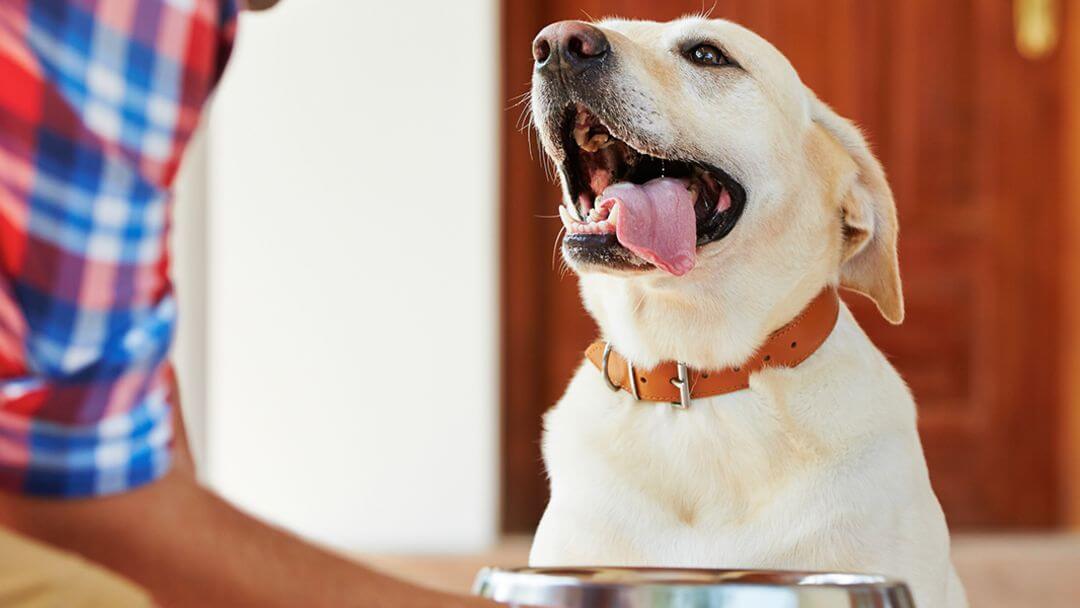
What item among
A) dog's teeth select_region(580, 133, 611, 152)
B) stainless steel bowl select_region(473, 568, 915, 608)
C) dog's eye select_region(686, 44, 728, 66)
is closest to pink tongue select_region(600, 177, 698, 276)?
dog's teeth select_region(580, 133, 611, 152)

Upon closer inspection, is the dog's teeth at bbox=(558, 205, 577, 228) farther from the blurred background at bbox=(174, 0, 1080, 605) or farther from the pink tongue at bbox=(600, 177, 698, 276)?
the blurred background at bbox=(174, 0, 1080, 605)

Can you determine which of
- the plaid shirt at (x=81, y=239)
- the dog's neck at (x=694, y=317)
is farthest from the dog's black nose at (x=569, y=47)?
the plaid shirt at (x=81, y=239)

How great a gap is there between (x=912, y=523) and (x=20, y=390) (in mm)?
926

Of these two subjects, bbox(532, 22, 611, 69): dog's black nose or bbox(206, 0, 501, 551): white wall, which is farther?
bbox(206, 0, 501, 551): white wall

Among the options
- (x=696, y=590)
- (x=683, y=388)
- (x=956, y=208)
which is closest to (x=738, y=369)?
(x=683, y=388)

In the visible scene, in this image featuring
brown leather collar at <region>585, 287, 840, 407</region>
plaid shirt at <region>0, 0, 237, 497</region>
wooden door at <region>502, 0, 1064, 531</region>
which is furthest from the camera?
wooden door at <region>502, 0, 1064, 531</region>

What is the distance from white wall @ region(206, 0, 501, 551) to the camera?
388 centimetres

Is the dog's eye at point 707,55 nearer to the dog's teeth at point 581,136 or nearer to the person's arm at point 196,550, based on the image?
the dog's teeth at point 581,136

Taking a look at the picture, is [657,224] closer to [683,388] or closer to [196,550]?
[683,388]

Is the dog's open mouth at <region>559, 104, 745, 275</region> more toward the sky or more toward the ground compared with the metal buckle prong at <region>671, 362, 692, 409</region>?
more toward the sky

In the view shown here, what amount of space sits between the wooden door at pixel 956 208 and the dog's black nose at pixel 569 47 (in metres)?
2.63

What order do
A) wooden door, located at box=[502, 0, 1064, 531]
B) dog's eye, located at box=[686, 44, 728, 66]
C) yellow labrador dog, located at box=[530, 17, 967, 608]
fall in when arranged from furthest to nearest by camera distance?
1. wooden door, located at box=[502, 0, 1064, 531]
2. dog's eye, located at box=[686, 44, 728, 66]
3. yellow labrador dog, located at box=[530, 17, 967, 608]

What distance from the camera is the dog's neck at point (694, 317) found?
1477 mm

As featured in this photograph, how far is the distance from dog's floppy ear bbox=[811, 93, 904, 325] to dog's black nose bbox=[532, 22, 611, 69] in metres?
0.30
